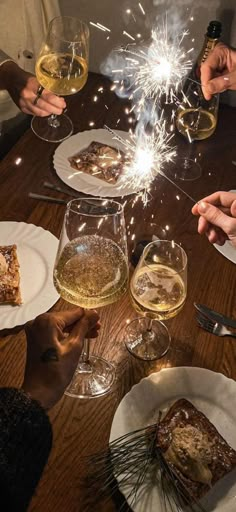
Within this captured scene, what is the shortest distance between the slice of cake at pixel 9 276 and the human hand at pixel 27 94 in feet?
2.17

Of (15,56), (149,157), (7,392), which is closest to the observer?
(7,392)

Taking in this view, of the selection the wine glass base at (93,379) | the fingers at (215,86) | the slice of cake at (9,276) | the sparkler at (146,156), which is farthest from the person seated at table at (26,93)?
the wine glass base at (93,379)

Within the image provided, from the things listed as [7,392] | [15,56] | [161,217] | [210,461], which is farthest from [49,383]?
[15,56]

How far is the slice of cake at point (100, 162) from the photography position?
5.90 feet

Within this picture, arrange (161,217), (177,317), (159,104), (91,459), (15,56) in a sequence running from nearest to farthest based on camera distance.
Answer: (91,459) → (177,317) → (161,217) → (159,104) → (15,56)

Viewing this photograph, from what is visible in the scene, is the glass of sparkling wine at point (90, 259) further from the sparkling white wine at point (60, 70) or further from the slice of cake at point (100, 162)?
the sparkling white wine at point (60, 70)

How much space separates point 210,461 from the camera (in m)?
1.09

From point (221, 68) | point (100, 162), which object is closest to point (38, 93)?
point (100, 162)

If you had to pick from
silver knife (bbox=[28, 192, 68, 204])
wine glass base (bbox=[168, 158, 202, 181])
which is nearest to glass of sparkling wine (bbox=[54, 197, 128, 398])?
silver knife (bbox=[28, 192, 68, 204])

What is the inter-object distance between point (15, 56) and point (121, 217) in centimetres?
150

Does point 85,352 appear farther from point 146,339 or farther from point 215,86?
point 215,86

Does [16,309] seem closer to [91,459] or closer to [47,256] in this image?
[47,256]

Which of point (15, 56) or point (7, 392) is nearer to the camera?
point (7, 392)

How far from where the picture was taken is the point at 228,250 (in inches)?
63.1
